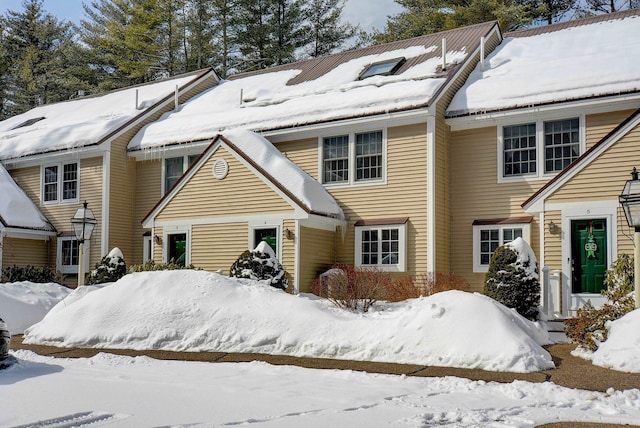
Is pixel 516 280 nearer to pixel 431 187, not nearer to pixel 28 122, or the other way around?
pixel 431 187

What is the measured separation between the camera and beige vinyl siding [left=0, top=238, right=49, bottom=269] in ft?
74.8

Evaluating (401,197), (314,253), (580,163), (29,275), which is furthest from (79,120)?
(580,163)

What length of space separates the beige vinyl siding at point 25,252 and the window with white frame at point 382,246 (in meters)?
12.0

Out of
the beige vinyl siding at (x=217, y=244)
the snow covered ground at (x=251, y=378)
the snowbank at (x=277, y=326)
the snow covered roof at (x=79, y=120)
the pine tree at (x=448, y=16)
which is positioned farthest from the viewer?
the pine tree at (x=448, y=16)

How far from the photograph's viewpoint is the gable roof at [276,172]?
59.6 feet

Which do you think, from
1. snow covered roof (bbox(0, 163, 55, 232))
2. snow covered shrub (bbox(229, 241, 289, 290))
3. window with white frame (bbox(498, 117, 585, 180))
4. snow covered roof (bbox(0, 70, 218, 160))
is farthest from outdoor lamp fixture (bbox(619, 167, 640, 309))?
snow covered roof (bbox(0, 163, 55, 232))

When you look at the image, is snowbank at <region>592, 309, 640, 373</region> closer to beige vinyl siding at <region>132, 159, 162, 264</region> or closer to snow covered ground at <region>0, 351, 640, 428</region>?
snow covered ground at <region>0, 351, 640, 428</region>

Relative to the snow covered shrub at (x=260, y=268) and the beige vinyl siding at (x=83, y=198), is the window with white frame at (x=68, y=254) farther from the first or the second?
the snow covered shrub at (x=260, y=268)

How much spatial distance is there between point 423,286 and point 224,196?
6.08m

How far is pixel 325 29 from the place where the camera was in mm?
39625

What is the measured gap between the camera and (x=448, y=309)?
10.2 m

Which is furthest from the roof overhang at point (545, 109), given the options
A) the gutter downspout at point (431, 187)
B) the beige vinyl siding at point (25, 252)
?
the beige vinyl siding at point (25, 252)

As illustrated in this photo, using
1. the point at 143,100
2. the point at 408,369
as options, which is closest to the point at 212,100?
the point at 143,100

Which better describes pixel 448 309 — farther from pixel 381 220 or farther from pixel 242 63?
pixel 242 63
